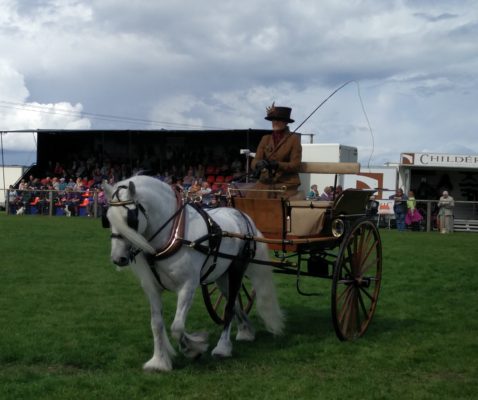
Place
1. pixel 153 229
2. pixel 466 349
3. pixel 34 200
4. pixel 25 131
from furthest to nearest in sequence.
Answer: pixel 25 131, pixel 34 200, pixel 466 349, pixel 153 229

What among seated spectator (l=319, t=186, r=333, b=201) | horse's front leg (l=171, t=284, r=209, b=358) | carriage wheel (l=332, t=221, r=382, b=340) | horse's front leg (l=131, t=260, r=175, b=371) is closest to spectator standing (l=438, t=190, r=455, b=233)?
seated spectator (l=319, t=186, r=333, b=201)

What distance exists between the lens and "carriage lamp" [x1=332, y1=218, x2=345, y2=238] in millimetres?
6734

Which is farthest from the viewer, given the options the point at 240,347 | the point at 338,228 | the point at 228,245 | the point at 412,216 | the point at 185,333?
the point at 412,216

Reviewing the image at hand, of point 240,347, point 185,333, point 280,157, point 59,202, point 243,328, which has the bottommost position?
point 240,347

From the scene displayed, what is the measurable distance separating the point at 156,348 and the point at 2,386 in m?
1.26

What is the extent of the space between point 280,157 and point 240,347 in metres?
2.12

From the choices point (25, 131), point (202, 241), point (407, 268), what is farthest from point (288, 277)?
point (25, 131)

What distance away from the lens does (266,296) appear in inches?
265

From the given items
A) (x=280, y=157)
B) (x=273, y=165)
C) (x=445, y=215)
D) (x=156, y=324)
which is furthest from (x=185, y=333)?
(x=445, y=215)

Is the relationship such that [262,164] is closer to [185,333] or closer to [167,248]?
[167,248]

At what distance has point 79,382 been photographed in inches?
199

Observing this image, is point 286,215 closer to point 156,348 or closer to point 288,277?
point 156,348

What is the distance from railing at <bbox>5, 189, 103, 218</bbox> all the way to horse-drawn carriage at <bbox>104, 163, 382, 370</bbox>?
18272 mm

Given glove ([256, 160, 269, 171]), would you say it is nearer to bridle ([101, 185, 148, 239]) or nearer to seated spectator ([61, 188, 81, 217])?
bridle ([101, 185, 148, 239])
